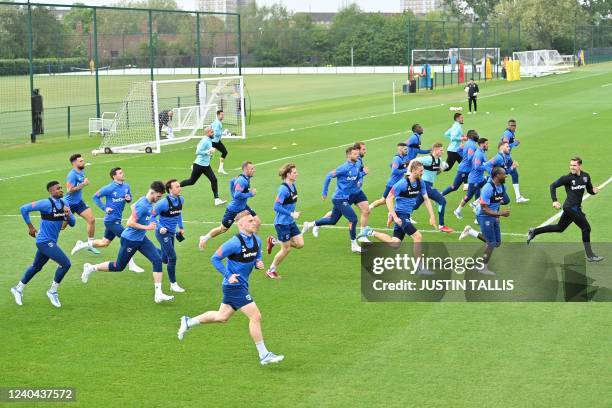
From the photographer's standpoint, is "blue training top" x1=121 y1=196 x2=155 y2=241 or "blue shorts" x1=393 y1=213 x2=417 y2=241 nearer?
"blue training top" x1=121 y1=196 x2=155 y2=241

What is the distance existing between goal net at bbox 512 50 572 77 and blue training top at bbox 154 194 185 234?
→ 77258mm

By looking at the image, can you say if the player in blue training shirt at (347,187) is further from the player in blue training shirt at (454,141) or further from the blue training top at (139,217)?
the player in blue training shirt at (454,141)

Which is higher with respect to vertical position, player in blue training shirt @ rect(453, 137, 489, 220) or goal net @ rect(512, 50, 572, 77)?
goal net @ rect(512, 50, 572, 77)

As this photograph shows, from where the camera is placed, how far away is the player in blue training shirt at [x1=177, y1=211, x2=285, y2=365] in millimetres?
13000

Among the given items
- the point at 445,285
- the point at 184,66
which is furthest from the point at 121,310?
the point at 184,66

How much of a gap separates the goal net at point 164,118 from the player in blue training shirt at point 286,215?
760 inches

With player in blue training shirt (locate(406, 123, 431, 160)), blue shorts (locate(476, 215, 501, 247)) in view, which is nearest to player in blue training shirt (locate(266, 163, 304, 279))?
blue shorts (locate(476, 215, 501, 247))

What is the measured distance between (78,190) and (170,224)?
3900 mm

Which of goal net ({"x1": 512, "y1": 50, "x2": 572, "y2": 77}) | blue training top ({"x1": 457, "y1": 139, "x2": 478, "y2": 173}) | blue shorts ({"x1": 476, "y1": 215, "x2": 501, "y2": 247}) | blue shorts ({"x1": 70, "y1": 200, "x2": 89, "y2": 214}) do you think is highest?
goal net ({"x1": 512, "y1": 50, "x2": 572, "y2": 77})

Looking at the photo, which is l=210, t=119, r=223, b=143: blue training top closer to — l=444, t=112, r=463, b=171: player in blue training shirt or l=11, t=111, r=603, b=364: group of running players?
l=444, t=112, r=463, b=171: player in blue training shirt

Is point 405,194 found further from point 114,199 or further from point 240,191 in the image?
point 114,199

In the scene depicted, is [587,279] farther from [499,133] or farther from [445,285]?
[499,133]

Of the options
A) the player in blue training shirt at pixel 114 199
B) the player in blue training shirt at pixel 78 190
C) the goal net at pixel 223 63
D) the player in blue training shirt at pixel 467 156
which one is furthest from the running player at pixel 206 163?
the goal net at pixel 223 63

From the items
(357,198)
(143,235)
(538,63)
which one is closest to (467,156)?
(357,198)
